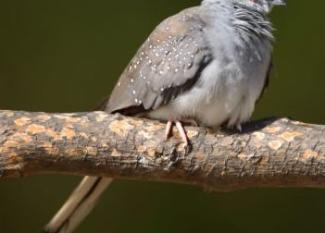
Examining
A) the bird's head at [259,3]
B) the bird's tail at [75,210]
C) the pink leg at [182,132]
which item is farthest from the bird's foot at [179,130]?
the bird's head at [259,3]

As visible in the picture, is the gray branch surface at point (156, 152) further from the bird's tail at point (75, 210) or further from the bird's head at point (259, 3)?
the bird's head at point (259, 3)

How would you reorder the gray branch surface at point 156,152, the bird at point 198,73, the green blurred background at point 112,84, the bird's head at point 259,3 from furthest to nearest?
the green blurred background at point 112,84
the bird's head at point 259,3
the bird at point 198,73
the gray branch surface at point 156,152

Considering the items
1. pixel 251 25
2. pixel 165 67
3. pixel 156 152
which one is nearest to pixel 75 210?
pixel 156 152

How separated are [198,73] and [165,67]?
4.5 inches

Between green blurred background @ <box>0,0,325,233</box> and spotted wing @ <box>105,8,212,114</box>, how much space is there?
868mm

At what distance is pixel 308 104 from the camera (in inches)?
130

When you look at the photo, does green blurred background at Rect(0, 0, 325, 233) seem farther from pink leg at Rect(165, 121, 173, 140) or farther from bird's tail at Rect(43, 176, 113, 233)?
pink leg at Rect(165, 121, 173, 140)

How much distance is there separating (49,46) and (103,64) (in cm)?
23

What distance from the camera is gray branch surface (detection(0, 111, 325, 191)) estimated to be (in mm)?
2082

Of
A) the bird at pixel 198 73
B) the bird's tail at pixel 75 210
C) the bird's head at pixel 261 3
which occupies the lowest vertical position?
the bird's tail at pixel 75 210

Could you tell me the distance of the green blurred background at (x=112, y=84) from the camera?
10.6 ft

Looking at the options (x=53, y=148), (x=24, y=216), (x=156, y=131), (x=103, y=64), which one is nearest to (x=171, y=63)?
(x=156, y=131)

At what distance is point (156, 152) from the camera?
2129mm

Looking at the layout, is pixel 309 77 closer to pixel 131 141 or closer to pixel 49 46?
pixel 49 46
